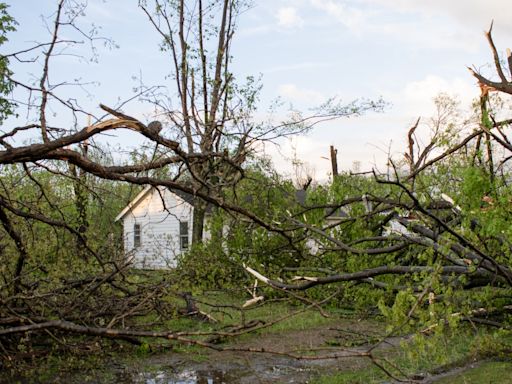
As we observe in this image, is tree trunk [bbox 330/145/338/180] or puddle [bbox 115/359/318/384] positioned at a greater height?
tree trunk [bbox 330/145/338/180]

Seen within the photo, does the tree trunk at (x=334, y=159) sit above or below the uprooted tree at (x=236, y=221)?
above

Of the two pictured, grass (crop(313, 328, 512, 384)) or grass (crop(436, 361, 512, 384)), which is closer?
grass (crop(436, 361, 512, 384))

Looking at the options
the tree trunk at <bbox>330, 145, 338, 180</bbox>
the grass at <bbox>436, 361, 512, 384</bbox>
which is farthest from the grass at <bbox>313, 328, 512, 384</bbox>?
the tree trunk at <bbox>330, 145, 338, 180</bbox>

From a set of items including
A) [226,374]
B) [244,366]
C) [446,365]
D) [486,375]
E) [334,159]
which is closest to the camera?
[486,375]

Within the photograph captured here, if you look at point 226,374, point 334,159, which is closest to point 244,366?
point 226,374

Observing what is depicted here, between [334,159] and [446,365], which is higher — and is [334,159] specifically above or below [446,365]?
above

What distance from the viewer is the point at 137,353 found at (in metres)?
7.39

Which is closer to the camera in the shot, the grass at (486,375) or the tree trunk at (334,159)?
the grass at (486,375)

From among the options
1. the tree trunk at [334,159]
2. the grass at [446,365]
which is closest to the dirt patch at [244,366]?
the grass at [446,365]

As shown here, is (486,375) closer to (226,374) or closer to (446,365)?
(446,365)

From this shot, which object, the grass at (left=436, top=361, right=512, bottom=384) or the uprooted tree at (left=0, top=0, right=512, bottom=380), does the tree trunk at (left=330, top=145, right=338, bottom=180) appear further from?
the grass at (left=436, top=361, right=512, bottom=384)

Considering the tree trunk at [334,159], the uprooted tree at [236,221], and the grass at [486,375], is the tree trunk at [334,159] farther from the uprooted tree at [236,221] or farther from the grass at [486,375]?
the grass at [486,375]

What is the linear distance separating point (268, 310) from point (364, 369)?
5253 mm

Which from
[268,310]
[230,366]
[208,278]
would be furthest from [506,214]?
[208,278]
